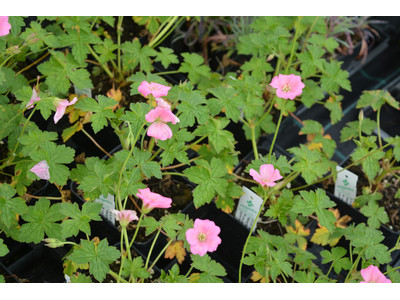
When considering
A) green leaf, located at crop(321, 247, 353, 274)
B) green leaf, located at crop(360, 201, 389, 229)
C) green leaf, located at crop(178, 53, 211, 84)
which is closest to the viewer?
green leaf, located at crop(321, 247, 353, 274)

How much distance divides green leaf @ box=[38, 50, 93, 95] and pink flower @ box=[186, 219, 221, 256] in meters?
0.82

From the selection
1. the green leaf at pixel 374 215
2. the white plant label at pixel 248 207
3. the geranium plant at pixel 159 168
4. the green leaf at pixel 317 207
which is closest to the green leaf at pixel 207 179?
the geranium plant at pixel 159 168

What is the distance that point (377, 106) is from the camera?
74.1 inches

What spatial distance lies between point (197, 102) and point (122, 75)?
72 centimetres

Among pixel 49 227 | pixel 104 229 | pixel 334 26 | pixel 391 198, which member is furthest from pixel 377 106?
pixel 49 227

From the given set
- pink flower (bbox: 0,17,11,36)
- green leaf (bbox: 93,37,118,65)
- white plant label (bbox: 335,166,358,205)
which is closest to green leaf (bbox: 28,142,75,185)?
pink flower (bbox: 0,17,11,36)

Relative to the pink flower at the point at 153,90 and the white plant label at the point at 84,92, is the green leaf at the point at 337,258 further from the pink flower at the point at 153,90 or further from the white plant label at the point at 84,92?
the white plant label at the point at 84,92

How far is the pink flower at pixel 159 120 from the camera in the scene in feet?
4.14

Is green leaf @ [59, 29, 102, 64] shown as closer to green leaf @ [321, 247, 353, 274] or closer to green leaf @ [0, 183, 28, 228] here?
green leaf @ [0, 183, 28, 228]

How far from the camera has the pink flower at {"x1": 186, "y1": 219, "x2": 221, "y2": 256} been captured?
4.05ft

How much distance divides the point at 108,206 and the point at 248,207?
0.53 meters

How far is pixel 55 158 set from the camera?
144 centimetres

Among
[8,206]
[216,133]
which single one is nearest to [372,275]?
[216,133]

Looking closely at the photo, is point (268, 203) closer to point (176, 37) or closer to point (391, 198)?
point (391, 198)
